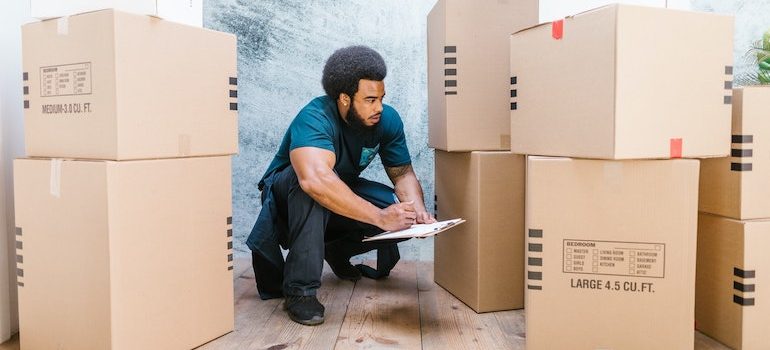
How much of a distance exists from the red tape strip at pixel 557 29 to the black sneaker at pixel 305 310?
101cm

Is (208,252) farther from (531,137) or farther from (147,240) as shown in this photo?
(531,137)

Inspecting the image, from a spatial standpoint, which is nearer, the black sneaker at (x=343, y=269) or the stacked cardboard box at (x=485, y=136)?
the stacked cardboard box at (x=485, y=136)

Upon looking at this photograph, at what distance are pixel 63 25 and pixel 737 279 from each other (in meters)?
1.71

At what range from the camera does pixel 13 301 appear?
5.38 feet

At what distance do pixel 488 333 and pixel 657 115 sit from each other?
0.76 metres

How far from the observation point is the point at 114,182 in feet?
4.38

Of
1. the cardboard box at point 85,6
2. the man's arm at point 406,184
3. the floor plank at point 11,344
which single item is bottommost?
the floor plank at point 11,344

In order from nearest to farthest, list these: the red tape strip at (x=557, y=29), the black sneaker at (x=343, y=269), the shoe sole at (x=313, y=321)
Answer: the red tape strip at (x=557, y=29)
the shoe sole at (x=313, y=321)
the black sneaker at (x=343, y=269)

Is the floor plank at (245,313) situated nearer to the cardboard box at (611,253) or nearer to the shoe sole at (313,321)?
the shoe sole at (313,321)

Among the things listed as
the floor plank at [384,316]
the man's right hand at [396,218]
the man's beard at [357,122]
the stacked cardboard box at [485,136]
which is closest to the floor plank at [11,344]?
the floor plank at [384,316]

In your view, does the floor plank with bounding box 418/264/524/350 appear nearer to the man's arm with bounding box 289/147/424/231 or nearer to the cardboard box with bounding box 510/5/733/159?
the man's arm with bounding box 289/147/424/231

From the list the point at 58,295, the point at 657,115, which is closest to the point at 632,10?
the point at 657,115

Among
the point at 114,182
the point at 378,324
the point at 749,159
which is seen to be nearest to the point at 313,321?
the point at 378,324

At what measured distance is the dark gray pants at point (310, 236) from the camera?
186 centimetres
